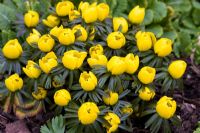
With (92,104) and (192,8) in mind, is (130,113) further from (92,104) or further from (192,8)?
(192,8)

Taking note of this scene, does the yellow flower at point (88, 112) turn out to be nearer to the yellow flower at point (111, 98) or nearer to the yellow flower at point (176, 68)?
the yellow flower at point (111, 98)

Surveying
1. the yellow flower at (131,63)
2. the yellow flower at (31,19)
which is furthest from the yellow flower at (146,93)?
the yellow flower at (31,19)

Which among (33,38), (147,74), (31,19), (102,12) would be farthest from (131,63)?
(31,19)

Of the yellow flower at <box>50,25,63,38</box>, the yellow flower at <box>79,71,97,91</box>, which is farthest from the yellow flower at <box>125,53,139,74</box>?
the yellow flower at <box>50,25,63,38</box>

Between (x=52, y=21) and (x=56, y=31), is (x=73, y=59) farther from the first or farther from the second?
(x=52, y=21)

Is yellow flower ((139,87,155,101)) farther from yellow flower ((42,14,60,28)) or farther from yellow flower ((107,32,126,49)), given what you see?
yellow flower ((42,14,60,28))

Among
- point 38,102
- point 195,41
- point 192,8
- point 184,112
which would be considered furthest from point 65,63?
point 192,8

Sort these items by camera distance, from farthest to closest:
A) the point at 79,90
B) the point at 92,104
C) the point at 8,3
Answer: the point at 8,3 → the point at 79,90 → the point at 92,104
